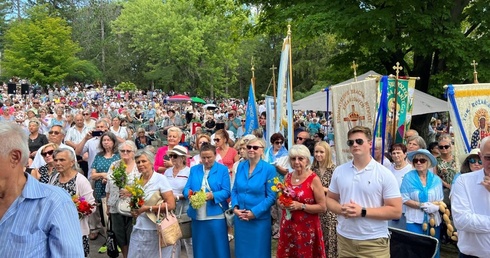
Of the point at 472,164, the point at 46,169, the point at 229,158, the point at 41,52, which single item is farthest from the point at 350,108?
the point at 41,52

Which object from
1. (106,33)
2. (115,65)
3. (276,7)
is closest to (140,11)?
(115,65)

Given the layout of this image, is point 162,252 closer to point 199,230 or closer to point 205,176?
point 199,230

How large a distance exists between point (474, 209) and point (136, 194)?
3.29m

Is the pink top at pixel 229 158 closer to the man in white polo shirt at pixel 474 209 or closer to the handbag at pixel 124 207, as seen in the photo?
the handbag at pixel 124 207

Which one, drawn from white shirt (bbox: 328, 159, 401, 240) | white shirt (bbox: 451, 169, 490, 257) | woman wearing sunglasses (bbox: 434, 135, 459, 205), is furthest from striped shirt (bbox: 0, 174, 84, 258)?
woman wearing sunglasses (bbox: 434, 135, 459, 205)

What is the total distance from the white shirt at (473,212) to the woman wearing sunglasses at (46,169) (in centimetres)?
466

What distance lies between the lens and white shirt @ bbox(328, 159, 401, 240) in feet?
13.7

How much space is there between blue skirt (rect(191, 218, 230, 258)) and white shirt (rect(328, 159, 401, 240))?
2054 mm

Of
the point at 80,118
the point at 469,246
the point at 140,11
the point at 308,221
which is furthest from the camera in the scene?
the point at 140,11

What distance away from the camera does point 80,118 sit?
9484 millimetres

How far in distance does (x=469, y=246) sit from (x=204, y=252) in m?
3.18

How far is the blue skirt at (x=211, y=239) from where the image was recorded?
5.96 meters

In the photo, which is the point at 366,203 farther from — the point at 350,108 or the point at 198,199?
the point at 350,108

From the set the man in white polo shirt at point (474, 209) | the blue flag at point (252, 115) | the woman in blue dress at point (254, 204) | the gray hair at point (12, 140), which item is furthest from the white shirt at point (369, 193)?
the blue flag at point (252, 115)
